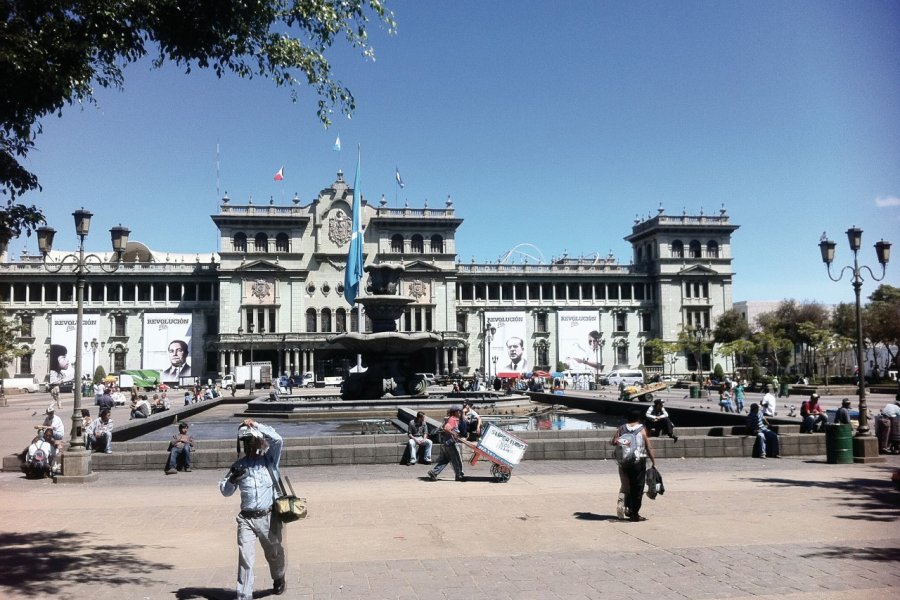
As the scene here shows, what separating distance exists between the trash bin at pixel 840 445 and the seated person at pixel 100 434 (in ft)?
55.5

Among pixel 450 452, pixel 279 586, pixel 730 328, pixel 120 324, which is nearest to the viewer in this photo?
pixel 279 586

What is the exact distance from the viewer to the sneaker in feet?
24.5

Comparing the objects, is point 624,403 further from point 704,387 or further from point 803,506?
point 704,387

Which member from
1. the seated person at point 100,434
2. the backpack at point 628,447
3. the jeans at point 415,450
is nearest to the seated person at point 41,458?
the seated person at point 100,434

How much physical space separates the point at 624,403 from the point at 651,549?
68.7 feet

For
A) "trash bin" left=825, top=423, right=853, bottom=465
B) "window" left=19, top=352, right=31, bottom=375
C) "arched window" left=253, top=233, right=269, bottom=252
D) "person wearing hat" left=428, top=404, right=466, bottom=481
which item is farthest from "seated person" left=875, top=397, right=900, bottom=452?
"window" left=19, top=352, right=31, bottom=375

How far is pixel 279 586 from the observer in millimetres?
7477

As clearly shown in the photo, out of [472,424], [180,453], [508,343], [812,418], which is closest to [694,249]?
[508,343]

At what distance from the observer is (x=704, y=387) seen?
55062 millimetres

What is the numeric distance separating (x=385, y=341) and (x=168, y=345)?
1953 inches

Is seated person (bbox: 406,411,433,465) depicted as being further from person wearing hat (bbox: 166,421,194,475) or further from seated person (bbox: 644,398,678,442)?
seated person (bbox: 644,398,678,442)

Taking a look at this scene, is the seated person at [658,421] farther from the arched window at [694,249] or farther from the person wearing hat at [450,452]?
the arched window at [694,249]

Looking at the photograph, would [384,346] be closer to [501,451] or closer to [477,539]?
[501,451]

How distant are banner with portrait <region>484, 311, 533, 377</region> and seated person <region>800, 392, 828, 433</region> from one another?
55.0 meters
